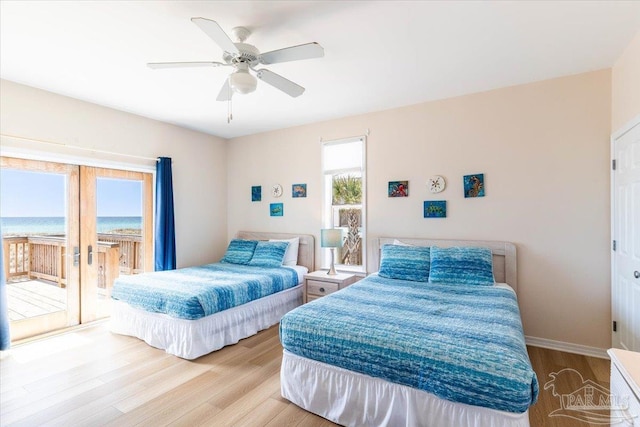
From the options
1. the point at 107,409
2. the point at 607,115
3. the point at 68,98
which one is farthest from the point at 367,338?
the point at 68,98

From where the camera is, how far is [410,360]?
5.69 feet

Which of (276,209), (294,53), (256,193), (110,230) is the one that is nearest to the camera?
(294,53)

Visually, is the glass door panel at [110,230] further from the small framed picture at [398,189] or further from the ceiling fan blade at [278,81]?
the small framed picture at [398,189]

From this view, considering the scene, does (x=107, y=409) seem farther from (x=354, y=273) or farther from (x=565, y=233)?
(x=565, y=233)

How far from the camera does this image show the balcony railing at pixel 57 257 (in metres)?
3.26

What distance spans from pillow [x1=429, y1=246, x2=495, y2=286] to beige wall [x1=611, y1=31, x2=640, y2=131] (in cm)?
153

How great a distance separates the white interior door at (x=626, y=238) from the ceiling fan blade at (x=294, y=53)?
2.37 m

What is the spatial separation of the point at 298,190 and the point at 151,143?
209 cm

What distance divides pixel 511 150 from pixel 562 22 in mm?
1294

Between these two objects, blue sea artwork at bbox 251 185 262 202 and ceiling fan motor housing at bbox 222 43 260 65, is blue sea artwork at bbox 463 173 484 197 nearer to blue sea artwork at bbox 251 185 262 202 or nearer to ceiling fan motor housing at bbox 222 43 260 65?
ceiling fan motor housing at bbox 222 43 260 65

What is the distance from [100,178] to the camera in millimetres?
3828

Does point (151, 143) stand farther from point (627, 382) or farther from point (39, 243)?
point (627, 382)

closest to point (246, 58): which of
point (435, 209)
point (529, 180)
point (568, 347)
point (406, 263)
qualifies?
point (406, 263)

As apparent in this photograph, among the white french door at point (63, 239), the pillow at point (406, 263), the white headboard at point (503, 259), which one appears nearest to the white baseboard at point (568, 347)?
the white headboard at point (503, 259)
